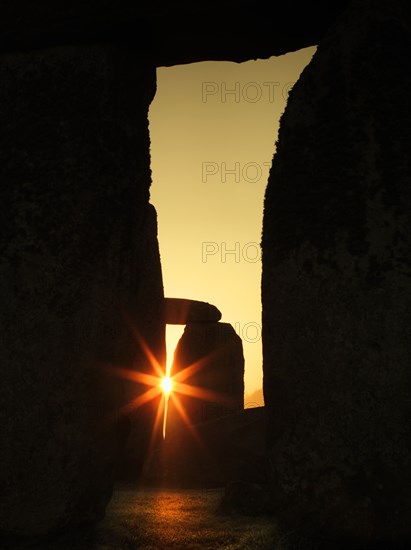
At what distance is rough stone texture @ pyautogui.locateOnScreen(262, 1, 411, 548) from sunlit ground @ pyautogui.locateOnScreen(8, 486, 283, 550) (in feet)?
0.78

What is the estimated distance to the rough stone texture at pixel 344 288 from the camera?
2406 mm

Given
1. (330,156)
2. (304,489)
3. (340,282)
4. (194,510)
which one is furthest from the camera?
(194,510)

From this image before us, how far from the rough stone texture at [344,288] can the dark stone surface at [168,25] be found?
325 mm

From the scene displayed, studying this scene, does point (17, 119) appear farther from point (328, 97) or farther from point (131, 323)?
point (328, 97)

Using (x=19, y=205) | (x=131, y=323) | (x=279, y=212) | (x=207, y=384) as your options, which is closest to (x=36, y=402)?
(x=131, y=323)

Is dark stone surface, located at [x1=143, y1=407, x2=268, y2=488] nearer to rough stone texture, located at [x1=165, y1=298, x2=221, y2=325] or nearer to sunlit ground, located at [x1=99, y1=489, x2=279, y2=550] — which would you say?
sunlit ground, located at [x1=99, y1=489, x2=279, y2=550]

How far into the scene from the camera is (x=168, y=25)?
318cm

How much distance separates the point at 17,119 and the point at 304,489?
2.36 metres

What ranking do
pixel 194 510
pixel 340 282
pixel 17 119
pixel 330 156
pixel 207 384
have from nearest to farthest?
pixel 340 282
pixel 330 156
pixel 17 119
pixel 194 510
pixel 207 384

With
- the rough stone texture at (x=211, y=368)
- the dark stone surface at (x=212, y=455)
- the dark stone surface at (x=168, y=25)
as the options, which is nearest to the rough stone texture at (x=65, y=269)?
the dark stone surface at (x=168, y=25)

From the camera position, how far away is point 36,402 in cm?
262

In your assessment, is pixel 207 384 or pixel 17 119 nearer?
pixel 17 119

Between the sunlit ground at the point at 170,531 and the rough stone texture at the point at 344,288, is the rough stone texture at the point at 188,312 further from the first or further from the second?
the rough stone texture at the point at 344,288

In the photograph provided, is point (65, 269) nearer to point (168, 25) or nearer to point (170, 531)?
point (170, 531)
